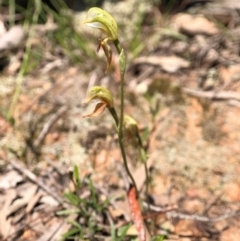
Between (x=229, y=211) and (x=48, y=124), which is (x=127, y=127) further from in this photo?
(x=48, y=124)

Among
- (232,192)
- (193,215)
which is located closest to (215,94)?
(232,192)

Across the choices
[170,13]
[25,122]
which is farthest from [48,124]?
[170,13]

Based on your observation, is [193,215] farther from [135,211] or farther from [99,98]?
[99,98]

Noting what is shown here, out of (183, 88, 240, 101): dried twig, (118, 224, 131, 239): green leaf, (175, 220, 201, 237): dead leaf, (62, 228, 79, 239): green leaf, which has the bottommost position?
(175, 220, 201, 237): dead leaf

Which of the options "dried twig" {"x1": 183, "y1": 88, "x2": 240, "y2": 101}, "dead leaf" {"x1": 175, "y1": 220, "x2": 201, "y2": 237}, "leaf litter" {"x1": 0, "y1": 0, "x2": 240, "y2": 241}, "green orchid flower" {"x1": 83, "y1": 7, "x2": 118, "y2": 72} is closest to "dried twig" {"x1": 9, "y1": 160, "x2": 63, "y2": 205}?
"leaf litter" {"x1": 0, "y1": 0, "x2": 240, "y2": 241}

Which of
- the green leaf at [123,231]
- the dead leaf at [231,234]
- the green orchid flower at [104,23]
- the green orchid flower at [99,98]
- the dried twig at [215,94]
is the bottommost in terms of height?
the dead leaf at [231,234]

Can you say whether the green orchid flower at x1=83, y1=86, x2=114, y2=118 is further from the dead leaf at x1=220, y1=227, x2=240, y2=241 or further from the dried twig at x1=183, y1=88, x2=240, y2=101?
the dried twig at x1=183, y1=88, x2=240, y2=101

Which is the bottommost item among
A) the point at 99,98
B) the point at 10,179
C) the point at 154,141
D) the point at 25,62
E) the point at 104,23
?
the point at 154,141

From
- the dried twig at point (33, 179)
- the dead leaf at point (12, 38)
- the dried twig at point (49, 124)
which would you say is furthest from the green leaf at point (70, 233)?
the dead leaf at point (12, 38)

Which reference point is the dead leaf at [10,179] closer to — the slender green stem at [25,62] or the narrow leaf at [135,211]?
the slender green stem at [25,62]

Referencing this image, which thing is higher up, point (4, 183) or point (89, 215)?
point (4, 183)

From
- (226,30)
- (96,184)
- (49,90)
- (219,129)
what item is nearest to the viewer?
(96,184)
